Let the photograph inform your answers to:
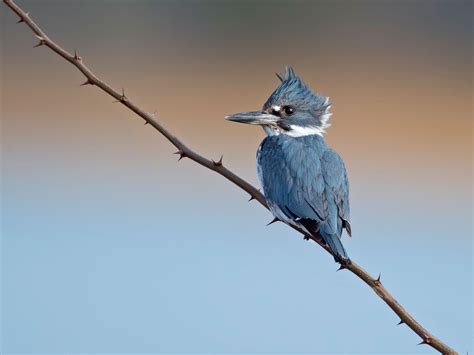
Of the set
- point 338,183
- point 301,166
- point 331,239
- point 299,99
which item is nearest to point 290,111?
point 299,99

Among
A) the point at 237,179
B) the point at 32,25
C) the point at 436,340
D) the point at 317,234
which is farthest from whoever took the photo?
the point at 317,234

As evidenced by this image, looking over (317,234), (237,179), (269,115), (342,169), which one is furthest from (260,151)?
(237,179)

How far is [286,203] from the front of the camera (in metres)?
2.40

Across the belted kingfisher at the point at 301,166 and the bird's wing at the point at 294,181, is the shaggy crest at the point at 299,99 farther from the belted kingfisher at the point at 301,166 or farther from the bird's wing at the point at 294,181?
the bird's wing at the point at 294,181

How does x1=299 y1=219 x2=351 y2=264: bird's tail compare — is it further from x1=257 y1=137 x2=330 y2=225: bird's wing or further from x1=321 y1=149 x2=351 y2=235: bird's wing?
x1=321 y1=149 x2=351 y2=235: bird's wing

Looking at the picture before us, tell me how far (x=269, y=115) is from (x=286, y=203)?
1.49 ft

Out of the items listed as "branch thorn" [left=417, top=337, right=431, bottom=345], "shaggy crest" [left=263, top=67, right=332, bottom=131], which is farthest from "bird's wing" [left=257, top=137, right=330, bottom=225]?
"branch thorn" [left=417, top=337, right=431, bottom=345]

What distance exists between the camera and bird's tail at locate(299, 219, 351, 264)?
6.60 feet

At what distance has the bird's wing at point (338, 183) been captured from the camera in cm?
241

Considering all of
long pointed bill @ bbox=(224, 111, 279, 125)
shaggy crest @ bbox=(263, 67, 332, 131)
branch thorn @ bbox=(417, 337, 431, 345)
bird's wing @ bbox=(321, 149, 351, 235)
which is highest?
shaggy crest @ bbox=(263, 67, 332, 131)

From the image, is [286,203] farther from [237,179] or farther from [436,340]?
[436,340]

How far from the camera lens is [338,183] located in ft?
8.02

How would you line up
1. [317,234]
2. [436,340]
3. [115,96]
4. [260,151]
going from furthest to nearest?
[260,151] → [317,234] → [115,96] → [436,340]

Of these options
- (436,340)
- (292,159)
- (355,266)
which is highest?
(292,159)
